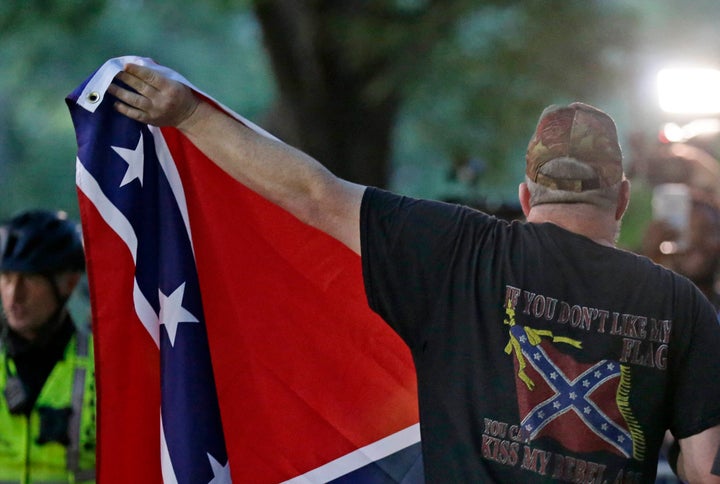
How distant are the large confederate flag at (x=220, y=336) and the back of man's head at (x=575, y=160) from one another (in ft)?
2.29

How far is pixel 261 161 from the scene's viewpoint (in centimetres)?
294

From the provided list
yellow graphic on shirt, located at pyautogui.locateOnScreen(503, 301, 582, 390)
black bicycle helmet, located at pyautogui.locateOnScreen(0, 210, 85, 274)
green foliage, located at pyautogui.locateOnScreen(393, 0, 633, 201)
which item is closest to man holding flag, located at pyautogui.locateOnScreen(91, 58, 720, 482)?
yellow graphic on shirt, located at pyautogui.locateOnScreen(503, 301, 582, 390)

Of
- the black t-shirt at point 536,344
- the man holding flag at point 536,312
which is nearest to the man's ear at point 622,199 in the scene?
the man holding flag at point 536,312

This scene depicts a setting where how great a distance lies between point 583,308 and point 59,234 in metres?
2.66

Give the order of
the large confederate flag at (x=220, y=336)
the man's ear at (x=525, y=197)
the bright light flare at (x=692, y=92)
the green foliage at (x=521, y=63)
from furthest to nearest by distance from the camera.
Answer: the green foliage at (x=521, y=63) < the bright light flare at (x=692, y=92) < the large confederate flag at (x=220, y=336) < the man's ear at (x=525, y=197)

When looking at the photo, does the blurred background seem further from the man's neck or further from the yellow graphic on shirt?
the yellow graphic on shirt

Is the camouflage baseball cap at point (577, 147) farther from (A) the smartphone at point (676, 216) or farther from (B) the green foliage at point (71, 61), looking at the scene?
(B) the green foliage at point (71, 61)

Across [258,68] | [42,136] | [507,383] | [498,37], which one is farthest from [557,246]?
[42,136]

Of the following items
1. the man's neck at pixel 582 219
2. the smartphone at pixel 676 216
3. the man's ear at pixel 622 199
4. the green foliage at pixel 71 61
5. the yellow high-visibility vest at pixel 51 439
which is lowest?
the yellow high-visibility vest at pixel 51 439

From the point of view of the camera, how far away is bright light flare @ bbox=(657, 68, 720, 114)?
805 centimetres

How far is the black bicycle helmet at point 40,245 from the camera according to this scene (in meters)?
4.61

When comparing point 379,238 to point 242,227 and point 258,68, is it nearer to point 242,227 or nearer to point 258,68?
point 242,227

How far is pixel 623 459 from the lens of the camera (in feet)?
9.12

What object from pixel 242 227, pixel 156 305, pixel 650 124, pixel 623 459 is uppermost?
pixel 650 124
